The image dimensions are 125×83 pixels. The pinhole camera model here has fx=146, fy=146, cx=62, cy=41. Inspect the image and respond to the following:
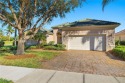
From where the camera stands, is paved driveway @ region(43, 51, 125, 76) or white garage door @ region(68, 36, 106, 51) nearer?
paved driveway @ region(43, 51, 125, 76)

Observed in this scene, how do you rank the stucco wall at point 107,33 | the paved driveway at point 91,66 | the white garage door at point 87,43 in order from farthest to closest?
the white garage door at point 87,43
the stucco wall at point 107,33
the paved driveway at point 91,66

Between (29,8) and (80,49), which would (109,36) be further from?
(29,8)

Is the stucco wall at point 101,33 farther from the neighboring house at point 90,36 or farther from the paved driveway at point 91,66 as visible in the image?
the paved driveway at point 91,66

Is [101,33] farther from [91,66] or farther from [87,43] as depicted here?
[91,66]

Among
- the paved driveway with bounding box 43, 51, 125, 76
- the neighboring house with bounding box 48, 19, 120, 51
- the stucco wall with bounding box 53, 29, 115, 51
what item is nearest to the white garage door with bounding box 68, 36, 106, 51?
the neighboring house with bounding box 48, 19, 120, 51

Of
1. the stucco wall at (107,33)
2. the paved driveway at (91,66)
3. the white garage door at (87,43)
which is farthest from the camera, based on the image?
the white garage door at (87,43)

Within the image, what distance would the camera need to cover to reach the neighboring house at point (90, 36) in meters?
20.4

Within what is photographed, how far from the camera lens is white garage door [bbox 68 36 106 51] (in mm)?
20891

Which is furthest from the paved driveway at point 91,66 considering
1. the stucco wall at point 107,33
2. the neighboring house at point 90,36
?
the neighboring house at point 90,36

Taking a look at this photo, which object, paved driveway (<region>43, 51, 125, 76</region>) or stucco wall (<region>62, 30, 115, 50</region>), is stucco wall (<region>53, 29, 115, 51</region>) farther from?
paved driveway (<region>43, 51, 125, 76</region>)

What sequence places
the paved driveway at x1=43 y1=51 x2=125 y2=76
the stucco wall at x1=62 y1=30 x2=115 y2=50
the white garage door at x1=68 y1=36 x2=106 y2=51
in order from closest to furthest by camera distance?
the paved driveway at x1=43 y1=51 x2=125 y2=76, the stucco wall at x1=62 y1=30 x2=115 y2=50, the white garage door at x1=68 y1=36 x2=106 y2=51

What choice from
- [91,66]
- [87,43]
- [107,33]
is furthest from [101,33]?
[91,66]

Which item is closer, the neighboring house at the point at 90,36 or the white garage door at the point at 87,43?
the neighboring house at the point at 90,36

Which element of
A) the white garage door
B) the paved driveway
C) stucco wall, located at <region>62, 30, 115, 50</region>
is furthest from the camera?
the white garage door
